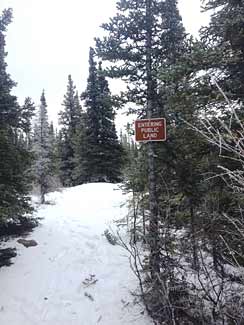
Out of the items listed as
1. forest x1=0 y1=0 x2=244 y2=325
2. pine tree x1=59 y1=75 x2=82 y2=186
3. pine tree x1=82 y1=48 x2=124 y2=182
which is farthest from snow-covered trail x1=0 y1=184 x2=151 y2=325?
pine tree x1=59 y1=75 x2=82 y2=186

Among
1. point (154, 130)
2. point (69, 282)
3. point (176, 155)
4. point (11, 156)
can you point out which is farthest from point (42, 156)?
point (154, 130)

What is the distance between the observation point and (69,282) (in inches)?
364

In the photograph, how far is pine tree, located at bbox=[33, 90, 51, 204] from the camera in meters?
21.6

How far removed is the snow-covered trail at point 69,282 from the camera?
26.0 ft

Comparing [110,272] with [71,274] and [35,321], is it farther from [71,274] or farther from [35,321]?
[35,321]

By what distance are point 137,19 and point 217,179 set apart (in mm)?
4011

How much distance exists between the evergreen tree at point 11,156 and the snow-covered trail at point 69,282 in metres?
1.31

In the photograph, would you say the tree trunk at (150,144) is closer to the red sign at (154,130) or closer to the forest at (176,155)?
the forest at (176,155)

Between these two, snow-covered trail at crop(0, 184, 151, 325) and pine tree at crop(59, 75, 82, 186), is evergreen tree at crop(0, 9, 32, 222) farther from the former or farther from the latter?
pine tree at crop(59, 75, 82, 186)

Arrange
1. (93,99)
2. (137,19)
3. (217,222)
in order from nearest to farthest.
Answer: (217,222)
(137,19)
(93,99)

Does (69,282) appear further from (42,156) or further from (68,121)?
(68,121)

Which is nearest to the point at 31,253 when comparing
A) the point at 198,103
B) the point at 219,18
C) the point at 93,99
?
the point at 198,103

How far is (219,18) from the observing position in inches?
311

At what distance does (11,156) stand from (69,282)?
3.35 metres
